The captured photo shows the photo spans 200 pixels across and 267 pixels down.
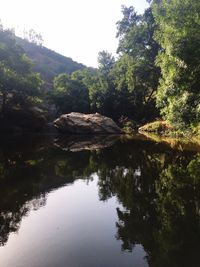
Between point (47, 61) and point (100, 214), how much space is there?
147470 millimetres

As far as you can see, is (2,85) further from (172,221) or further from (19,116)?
(172,221)

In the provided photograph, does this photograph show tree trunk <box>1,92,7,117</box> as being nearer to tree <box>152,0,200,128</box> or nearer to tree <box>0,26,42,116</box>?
tree <box>0,26,42,116</box>

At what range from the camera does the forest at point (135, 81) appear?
22172 millimetres

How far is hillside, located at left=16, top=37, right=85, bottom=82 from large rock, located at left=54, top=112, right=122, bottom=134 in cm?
7865

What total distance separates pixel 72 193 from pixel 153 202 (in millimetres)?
3829

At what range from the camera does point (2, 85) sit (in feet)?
155

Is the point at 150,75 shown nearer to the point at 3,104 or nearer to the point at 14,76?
the point at 14,76

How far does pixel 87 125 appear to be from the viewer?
4922cm

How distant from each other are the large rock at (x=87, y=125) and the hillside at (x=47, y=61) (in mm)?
78653

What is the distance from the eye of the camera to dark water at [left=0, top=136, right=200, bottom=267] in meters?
8.12

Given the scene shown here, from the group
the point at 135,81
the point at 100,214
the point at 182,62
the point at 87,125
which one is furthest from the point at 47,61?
the point at 100,214

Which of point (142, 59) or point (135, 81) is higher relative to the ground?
Answer: point (142, 59)

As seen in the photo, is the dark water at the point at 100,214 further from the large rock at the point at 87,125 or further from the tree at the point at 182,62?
the large rock at the point at 87,125

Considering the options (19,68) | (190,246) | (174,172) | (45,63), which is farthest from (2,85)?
(45,63)
